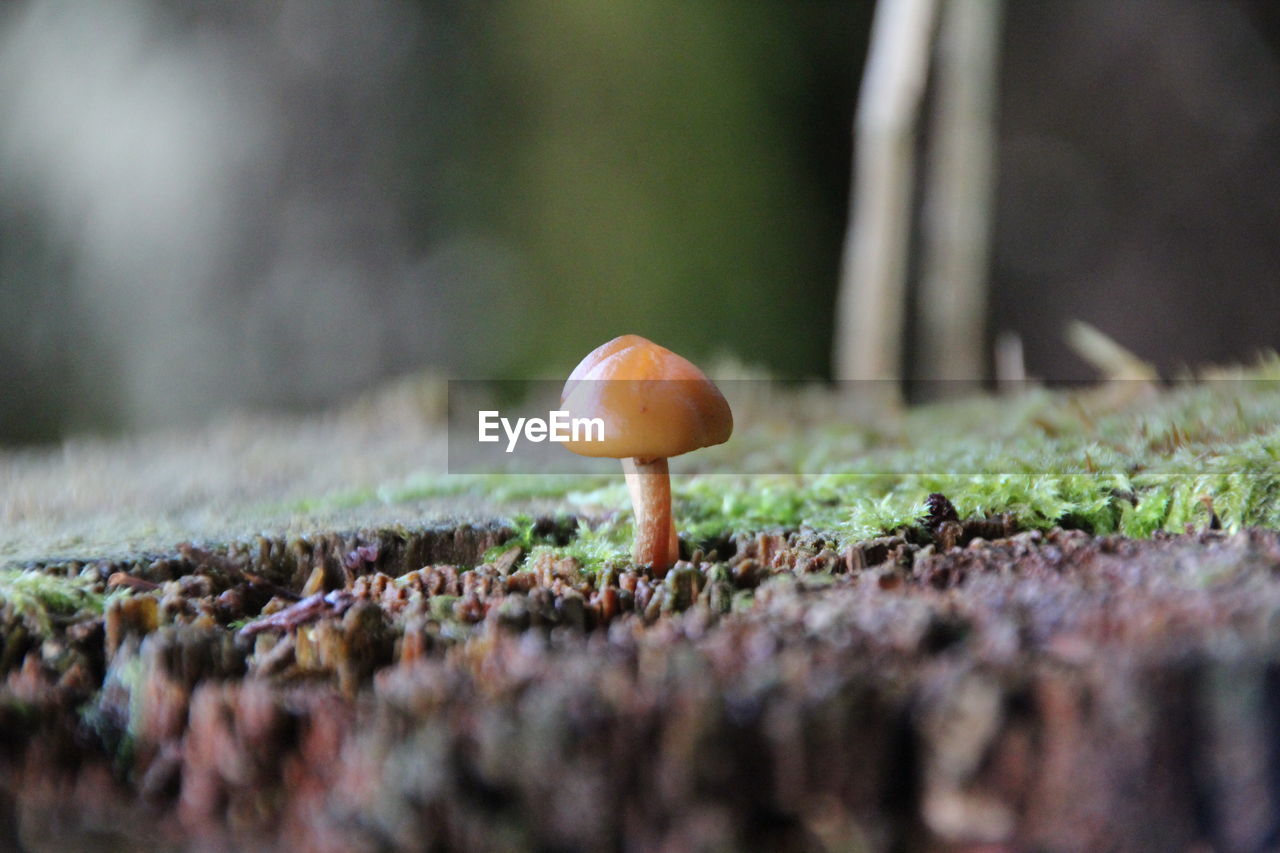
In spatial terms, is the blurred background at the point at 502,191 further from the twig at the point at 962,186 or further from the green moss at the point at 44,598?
the green moss at the point at 44,598

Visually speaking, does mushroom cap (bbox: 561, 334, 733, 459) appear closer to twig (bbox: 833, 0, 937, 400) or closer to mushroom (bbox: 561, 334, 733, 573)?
mushroom (bbox: 561, 334, 733, 573)

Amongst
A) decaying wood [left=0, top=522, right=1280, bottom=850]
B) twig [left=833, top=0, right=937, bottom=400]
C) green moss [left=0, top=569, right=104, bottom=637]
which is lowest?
decaying wood [left=0, top=522, right=1280, bottom=850]

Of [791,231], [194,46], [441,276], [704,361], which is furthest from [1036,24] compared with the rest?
[194,46]

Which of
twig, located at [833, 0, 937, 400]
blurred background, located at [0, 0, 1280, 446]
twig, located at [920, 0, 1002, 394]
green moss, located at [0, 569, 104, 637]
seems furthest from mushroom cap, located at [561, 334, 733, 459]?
→ twig, located at [920, 0, 1002, 394]

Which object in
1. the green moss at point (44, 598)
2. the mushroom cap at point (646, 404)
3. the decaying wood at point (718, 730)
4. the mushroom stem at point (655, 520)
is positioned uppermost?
the mushroom cap at point (646, 404)

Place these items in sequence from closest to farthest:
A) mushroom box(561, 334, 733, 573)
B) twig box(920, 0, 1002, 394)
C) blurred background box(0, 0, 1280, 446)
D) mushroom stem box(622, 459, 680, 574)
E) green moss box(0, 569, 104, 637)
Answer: green moss box(0, 569, 104, 637), mushroom box(561, 334, 733, 573), mushroom stem box(622, 459, 680, 574), blurred background box(0, 0, 1280, 446), twig box(920, 0, 1002, 394)

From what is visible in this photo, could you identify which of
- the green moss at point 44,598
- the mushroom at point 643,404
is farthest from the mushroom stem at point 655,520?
the green moss at point 44,598

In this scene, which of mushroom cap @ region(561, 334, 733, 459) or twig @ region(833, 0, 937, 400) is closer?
mushroom cap @ region(561, 334, 733, 459)
